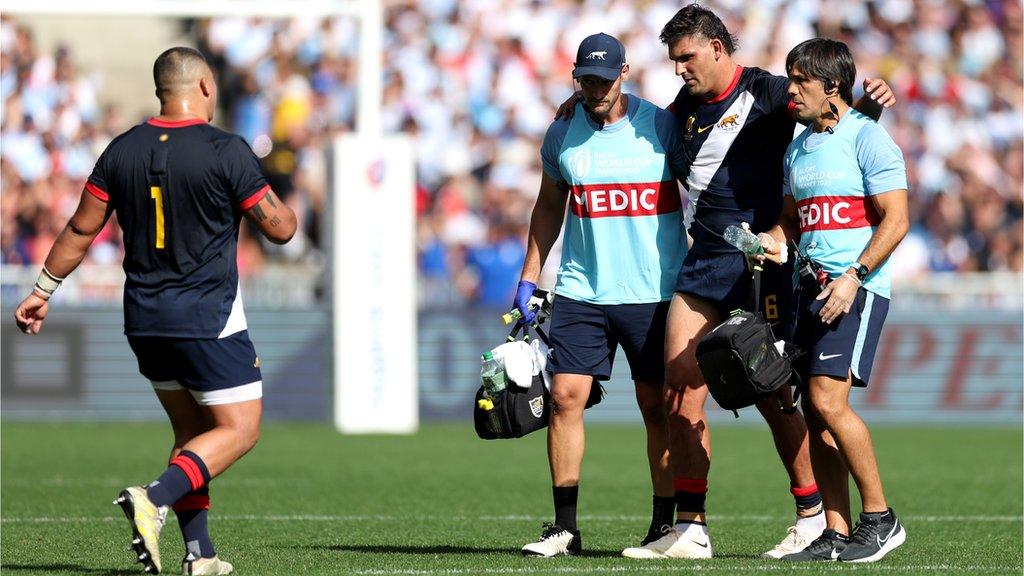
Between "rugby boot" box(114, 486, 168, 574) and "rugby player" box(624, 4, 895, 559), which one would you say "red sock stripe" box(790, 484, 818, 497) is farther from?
"rugby boot" box(114, 486, 168, 574)

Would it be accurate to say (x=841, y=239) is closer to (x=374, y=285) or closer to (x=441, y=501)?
(x=441, y=501)

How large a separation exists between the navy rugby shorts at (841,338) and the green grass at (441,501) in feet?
2.76

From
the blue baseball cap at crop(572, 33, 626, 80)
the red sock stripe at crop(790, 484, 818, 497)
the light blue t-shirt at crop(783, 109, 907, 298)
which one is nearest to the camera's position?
the light blue t-shirt at crop(783, 109, 907, 298)

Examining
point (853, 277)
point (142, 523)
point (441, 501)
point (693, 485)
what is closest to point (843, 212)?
point (853, 277)

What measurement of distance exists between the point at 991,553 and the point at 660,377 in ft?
5.59

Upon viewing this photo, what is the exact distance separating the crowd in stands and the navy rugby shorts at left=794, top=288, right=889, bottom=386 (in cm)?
1062

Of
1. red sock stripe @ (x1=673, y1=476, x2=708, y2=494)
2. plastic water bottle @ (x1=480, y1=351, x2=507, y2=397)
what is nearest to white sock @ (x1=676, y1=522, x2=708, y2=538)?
red sock stripe @ (x1=673, y1=476, x2=708, y2=494)

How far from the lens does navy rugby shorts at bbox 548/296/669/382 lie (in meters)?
7.73

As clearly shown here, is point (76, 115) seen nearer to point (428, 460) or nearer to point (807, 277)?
point (428, 460)

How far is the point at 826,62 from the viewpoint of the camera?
7.09 m

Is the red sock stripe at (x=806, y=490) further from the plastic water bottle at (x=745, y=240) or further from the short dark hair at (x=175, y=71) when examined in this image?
the short dark hair at (x=175, y=71)

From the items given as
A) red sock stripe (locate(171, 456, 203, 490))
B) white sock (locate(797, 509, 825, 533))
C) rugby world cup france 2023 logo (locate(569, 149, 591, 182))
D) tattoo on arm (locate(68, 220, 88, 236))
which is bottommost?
white sock (locate(797, 509, 825, 533))

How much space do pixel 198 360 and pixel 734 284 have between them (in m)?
2.48

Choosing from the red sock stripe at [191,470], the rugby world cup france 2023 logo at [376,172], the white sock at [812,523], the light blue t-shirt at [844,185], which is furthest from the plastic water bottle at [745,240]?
the rugby world cup france 2023 logo at [376,172]
